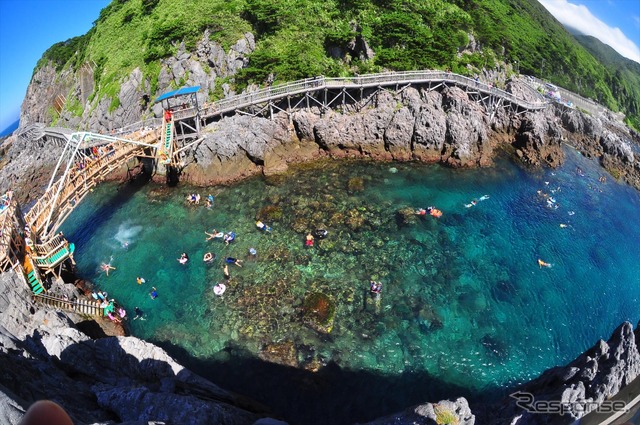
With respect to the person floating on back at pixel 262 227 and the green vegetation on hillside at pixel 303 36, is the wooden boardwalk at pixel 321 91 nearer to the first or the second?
the green vegetation on hillside at pixel 303 36

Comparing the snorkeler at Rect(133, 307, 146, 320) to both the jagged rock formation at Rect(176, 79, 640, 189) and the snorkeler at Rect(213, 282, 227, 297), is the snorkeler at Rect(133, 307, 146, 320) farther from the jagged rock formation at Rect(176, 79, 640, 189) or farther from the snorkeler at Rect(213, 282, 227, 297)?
the jagged rock formation at Rect(176, 79, 640, 189)

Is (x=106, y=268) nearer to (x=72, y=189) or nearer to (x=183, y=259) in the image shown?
(x=183, y=259)

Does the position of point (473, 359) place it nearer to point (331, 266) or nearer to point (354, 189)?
point (331, 266)

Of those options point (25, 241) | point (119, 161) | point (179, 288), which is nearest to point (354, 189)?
point (179, 288)

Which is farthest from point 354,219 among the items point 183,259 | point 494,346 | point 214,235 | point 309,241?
point 183,259

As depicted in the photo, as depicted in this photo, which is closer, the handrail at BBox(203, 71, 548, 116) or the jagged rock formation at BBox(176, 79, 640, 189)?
the jagged rock formation at BBox(176, 79, 640, 189)

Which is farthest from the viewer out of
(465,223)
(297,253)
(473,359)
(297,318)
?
(465,223)

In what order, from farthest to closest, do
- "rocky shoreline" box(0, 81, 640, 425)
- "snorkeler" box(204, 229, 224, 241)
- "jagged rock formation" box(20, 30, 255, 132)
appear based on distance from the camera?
"jagged rock formation" box(20, 30, 255, 132) → "snorkeler" box(204, 229, 224, 241) → "rocky shoreline" box(0, 81, 640, 425)

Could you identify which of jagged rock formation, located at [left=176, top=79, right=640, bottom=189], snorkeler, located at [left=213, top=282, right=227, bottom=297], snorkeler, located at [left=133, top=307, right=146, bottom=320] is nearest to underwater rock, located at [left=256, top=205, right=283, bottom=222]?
jagged rock formation, located at [left=176, top=79, right=640, bottom=189]
